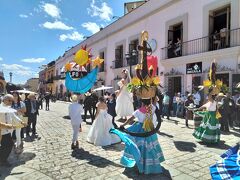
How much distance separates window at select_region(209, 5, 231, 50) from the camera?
12787mm

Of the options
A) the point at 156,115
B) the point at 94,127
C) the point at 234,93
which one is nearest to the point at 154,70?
the point at 156,115

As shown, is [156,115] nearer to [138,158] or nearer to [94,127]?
[138,158]

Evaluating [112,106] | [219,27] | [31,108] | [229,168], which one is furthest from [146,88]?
[219,27]

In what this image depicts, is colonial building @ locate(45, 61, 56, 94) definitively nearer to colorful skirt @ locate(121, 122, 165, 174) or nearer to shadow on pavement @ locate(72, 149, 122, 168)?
shadow on pavement @ locate(72, 149, 122, 168)

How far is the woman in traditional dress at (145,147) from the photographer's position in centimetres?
486

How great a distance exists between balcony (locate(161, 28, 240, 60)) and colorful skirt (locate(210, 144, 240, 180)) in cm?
940

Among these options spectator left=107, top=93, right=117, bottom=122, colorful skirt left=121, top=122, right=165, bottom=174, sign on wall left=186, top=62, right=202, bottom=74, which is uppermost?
sign on wall left=186, top=62, right=202, bottom=74

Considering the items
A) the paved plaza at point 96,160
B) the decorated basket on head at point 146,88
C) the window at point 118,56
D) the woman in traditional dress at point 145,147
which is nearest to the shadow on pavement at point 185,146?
the paved plaza at point 96,160

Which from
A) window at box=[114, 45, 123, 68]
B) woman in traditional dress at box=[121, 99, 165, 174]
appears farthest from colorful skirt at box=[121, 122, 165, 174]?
window at box=[114, 45, 123, 68]

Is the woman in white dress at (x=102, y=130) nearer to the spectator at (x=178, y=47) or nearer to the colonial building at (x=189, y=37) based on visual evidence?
the colonial building at (x=189, y=37)

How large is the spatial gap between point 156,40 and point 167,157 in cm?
1254

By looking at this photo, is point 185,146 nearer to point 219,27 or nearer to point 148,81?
point 148,81

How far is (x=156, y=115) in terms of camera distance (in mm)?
5191

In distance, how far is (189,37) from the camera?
14.7 metres
